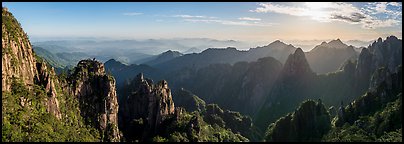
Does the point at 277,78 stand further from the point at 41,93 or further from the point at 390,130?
the point at 41,93

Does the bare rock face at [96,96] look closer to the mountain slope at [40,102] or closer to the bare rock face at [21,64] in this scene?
the mountain slope at [40,102]

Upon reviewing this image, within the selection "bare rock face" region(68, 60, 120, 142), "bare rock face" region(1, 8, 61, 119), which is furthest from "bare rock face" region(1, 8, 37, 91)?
"bare rock face" region(68, 60, 120, 142)

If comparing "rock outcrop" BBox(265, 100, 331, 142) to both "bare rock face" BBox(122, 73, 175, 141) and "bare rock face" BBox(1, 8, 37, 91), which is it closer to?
"bare rock face" BBox(122, 73, 175, 141)

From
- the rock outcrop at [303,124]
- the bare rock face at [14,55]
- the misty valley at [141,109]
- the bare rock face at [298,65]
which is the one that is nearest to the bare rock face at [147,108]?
the misty valley at [141,109]

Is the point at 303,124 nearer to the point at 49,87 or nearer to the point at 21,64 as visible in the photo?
the point at 49,87

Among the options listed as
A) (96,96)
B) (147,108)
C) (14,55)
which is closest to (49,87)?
(14,55)

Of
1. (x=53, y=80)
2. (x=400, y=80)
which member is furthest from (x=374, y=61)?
(x=53, y=80)
